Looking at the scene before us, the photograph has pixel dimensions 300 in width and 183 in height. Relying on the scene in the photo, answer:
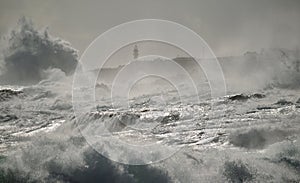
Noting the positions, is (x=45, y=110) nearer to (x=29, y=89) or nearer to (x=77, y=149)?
(x=29, y=89)

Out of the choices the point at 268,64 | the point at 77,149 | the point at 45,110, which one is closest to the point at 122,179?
the point at 77,149

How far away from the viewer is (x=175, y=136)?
16047 millimetres

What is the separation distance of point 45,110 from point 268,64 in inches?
937

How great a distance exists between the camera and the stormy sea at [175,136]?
26.9ft

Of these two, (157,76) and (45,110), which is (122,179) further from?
(157,76)

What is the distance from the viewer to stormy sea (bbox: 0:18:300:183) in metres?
8.21

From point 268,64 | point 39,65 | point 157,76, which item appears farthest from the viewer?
point 157,76

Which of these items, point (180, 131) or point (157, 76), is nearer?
point (180, 131)

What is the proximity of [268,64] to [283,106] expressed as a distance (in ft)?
74.8

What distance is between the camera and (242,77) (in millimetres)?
46000

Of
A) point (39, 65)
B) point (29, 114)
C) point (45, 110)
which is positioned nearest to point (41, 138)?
point (29, 114)

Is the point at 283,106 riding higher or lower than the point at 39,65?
lower

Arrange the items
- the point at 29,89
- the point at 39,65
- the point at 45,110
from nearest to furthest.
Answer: the point at 45,110 < the point at 29,89 < the point at 39,65

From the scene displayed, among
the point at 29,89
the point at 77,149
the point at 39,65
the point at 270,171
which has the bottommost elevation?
the point at 270,171
